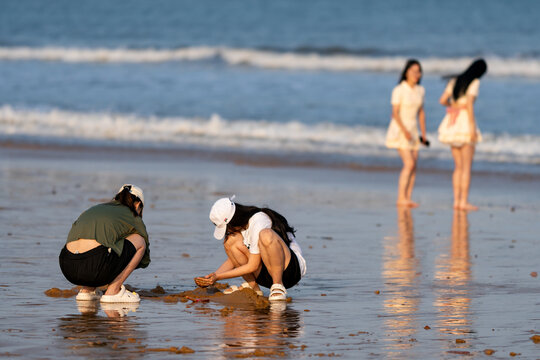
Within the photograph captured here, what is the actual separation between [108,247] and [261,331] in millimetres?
1229

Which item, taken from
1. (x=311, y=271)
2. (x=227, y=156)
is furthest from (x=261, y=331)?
Answer: (x=227, y=156)

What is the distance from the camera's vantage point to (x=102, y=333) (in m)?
6.32

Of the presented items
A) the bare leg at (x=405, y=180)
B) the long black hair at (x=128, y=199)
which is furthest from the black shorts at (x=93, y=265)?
the bare leg at (x=405, y=180)

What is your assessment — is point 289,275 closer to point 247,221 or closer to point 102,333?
point 247,221

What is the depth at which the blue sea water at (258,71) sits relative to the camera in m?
22.0

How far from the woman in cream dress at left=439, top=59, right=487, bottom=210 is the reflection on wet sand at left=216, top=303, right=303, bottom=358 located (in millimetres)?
6005

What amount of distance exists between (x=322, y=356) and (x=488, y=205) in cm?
765

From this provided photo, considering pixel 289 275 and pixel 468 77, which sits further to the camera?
pixel 468 77

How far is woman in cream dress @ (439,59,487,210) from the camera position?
12.9 metres

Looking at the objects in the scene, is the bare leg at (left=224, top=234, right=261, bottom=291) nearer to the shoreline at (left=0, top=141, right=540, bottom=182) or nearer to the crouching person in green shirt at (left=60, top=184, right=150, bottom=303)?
the crouching person in green shirt at (left=60, top=184, right=150, bottom=303)

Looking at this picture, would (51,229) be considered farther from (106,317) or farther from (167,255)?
(106,317)

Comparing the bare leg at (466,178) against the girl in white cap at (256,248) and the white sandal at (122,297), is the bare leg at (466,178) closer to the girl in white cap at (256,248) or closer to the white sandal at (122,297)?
the girl in white cap at (256,248)

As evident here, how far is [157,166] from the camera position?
54.6 ft

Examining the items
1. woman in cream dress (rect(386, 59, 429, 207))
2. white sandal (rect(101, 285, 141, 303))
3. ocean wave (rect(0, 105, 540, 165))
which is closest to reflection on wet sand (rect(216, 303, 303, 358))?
white sandal (rect(101, 285, 141, 303))
